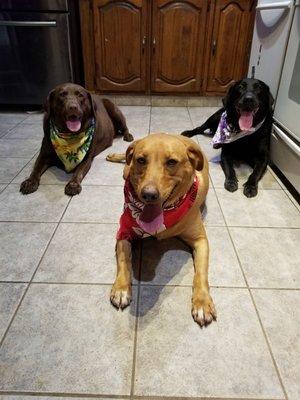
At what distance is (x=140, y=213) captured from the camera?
1.40m

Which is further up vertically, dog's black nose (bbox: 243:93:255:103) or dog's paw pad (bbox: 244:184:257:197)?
dog's black nose (bbox: 243:93:255:103)

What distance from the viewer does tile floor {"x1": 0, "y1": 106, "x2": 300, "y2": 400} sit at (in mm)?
1086

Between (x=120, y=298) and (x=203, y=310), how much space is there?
1.10 ft

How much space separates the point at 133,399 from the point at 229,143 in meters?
1.95

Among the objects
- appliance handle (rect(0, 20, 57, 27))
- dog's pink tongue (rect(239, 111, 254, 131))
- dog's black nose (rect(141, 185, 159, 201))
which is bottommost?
dog's pink tongue (rect(239, 111, 254, 131))

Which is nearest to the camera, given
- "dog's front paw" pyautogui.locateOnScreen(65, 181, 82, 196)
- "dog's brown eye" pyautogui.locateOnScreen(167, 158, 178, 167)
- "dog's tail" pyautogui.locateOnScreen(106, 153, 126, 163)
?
"dog's brown eye" pyautogui.locateOnScreen(167, 158, 178, 167)

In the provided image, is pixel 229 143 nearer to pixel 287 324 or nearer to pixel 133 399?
pixel 287 324

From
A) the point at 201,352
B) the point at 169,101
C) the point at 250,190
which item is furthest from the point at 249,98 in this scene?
the point at 169,101

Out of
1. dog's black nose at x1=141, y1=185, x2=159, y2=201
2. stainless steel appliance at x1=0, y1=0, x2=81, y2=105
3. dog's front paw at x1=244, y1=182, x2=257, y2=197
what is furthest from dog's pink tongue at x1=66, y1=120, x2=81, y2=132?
stainless steel appliance at x1=0, y1=0, x2=81, y2=105

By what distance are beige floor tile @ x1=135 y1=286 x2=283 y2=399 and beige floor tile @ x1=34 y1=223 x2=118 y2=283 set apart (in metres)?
0.26

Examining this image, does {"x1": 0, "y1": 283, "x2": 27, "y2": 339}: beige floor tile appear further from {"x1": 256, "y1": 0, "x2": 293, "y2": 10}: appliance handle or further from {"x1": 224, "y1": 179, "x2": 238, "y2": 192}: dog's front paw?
{"x1": 256, "y1": 0, "x2": 293, "y2": 10}: appliance handle

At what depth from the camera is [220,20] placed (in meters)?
3.70

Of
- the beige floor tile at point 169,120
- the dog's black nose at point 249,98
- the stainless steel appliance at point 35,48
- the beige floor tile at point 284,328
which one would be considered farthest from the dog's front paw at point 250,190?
the stainless steel appliance at point 35,48

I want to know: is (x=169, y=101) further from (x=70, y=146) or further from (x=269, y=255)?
(x=269, y=255)
